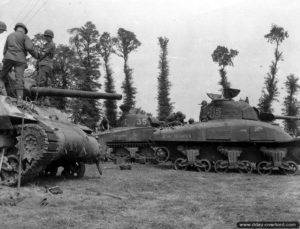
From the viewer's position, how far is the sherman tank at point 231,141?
16.6 m

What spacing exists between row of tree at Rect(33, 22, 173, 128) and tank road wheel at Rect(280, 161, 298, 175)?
2110 cm

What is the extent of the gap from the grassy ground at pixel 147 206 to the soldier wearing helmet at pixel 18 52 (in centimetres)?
263

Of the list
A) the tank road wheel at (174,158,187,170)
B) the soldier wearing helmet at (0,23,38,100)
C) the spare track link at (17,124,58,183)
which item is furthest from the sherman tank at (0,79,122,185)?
the tank road wheel at (174,158,187,170)

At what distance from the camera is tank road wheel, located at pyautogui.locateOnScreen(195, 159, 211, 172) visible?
669 inches

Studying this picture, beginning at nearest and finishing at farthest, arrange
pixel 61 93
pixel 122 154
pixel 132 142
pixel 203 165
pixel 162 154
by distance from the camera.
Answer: pixel 61 93 → pixel 203 165 → pixel 162 154 → pixel 132 142 → pixel 122 154

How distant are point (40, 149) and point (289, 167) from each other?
10183 millimetres

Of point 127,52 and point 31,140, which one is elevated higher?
point 127,52

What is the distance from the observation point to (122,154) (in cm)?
2206

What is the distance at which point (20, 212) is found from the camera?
698cm

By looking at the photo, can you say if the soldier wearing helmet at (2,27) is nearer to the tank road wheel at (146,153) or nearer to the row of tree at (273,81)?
the tank road wheel at (146,153)

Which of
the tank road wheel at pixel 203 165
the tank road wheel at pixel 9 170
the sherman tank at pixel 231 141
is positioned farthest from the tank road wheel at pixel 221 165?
the tank road wheel at pixel 9 170

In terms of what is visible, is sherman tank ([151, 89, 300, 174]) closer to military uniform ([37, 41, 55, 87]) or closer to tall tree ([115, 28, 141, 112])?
military uniform ([37, 41, 55, 87])

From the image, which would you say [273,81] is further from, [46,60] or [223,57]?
[46,60]

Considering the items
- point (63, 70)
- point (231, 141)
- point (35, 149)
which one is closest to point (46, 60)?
point (35, 149)
